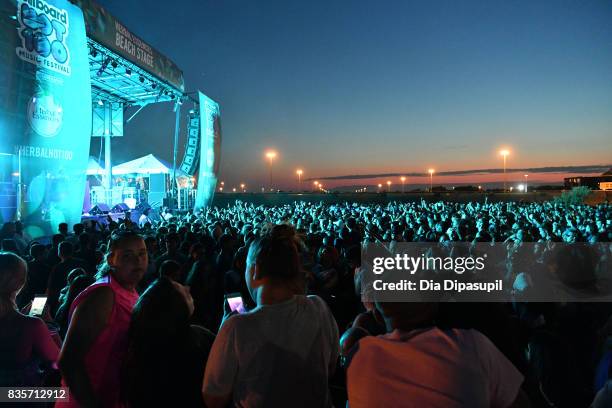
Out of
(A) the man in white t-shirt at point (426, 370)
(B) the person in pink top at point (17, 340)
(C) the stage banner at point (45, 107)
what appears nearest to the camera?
(A) the man in white t-shirt at point (426, 370)

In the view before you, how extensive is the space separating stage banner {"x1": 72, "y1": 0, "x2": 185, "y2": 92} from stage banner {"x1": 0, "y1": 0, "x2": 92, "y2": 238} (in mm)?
3767

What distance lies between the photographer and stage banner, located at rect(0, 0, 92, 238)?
895 cm

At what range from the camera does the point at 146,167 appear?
951 inches

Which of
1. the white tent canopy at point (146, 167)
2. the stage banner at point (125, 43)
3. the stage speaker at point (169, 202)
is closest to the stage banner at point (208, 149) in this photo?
the stage banner at point (125, 43)

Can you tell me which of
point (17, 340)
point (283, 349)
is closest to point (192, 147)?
point (17, 340)

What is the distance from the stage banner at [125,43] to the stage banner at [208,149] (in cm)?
269

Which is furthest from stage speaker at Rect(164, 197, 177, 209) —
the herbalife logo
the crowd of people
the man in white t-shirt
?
the man in white t-shirt

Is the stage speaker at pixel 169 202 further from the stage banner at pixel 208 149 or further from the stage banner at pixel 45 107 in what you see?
the stage banner at pixel 45 107

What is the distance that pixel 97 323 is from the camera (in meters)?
1.69

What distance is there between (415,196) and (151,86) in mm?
27366

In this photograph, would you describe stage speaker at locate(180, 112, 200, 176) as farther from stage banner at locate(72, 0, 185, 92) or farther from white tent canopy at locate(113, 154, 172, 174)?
white tent canopy at locate(113, 154, 172, 174)

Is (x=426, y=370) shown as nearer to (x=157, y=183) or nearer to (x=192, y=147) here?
(x=192, y=147)

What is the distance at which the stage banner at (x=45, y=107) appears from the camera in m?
8.95

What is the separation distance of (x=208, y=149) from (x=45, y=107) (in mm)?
9924
